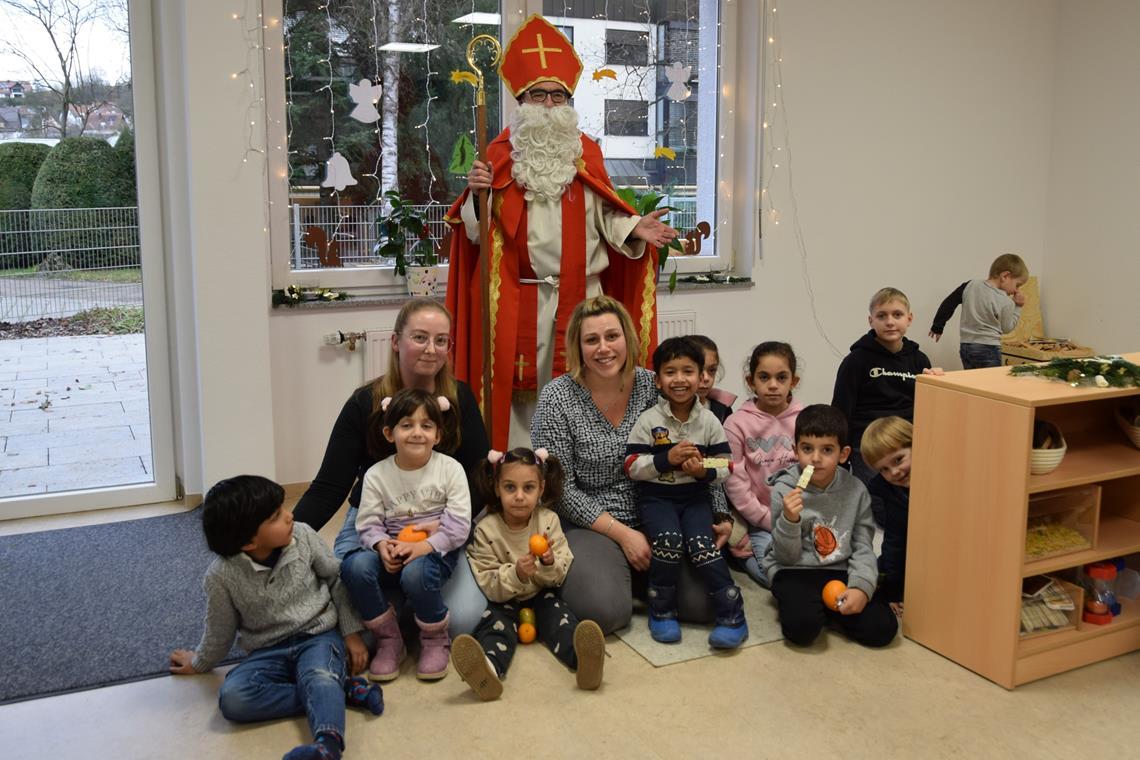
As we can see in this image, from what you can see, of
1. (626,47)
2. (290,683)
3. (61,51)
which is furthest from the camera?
(626,47)

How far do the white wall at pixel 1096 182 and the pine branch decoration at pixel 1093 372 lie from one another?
324cm

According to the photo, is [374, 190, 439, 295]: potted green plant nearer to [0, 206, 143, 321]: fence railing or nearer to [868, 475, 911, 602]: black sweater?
[0, 206, 143, 321]: fence railing

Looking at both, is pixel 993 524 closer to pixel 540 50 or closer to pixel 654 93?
pixel 540 50

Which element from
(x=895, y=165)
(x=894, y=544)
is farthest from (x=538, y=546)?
(x=895, y=165)

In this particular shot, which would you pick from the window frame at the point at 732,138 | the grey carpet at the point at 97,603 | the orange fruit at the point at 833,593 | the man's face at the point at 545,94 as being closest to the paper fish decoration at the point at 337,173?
the window frame at the point at 732,138

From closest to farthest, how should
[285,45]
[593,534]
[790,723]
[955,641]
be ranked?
[790,723] → [955,641] → [593,534] → [285,45]

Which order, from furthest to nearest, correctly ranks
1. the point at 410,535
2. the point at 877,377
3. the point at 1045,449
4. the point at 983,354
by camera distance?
the point at 983,354 < the point at 877,377 < the point at 410,535 < the point at 1045,449

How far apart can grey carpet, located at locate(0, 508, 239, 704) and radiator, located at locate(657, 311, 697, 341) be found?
2.30 meters

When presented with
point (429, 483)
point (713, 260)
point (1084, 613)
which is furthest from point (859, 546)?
point (713, 260)

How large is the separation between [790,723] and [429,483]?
3.80 feet

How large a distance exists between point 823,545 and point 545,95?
1901mm

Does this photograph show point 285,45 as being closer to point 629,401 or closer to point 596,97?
point 596,97

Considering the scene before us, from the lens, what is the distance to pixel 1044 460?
9.98 ft

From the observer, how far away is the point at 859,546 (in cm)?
341
